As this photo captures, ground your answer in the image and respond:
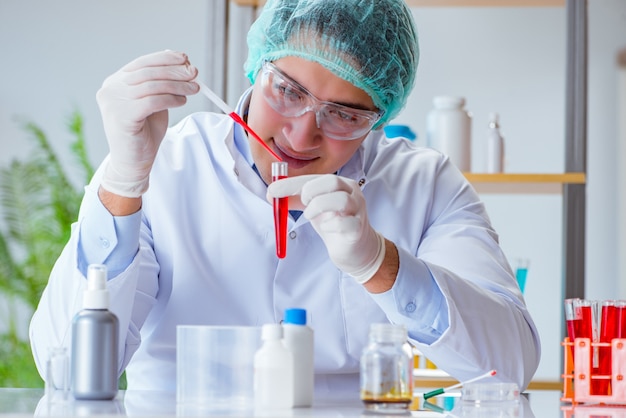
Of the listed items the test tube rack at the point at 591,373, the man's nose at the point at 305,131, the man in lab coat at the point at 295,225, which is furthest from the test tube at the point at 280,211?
the test tube rack at the point at 591,373

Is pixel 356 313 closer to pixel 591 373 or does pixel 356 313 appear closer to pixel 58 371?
pixel 591 373

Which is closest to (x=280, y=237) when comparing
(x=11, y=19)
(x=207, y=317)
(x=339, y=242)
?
(x=339, y=242)

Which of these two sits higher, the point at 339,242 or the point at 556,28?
the point at 556,28

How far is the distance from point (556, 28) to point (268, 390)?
299 centimetres

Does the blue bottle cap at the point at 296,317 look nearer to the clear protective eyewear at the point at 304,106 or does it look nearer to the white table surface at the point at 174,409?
the white table surface at the point at 174,409

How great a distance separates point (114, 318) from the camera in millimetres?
1156

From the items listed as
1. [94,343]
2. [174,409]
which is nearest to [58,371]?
[94,343]

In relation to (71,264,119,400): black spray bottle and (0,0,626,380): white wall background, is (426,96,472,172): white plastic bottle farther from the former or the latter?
(71,264,119,400): black spray bottle

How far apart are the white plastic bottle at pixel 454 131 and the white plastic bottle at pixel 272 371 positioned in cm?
182

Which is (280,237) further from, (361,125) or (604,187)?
(604,187)

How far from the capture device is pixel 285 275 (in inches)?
67.8

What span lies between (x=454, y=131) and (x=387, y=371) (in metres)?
1.80

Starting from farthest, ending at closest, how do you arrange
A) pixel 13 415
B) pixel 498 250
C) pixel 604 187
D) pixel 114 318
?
pixel 604 187 → pixel 498 250 → pixel 114 318 → pixel 13 415

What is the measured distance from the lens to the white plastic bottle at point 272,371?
107 cm
